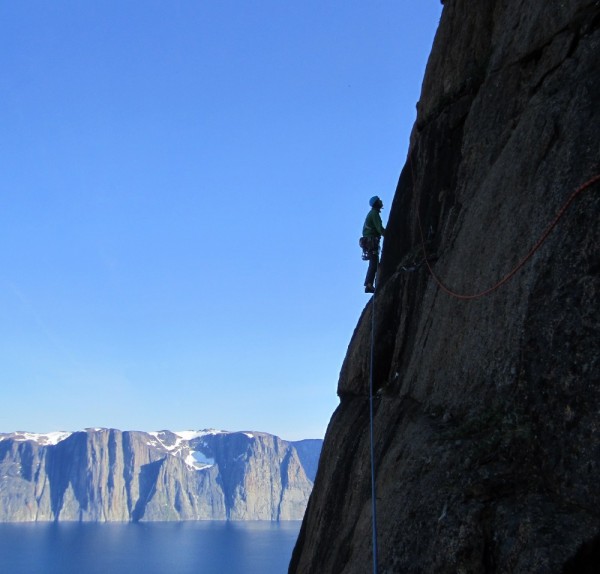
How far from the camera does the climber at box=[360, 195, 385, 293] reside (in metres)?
17.2

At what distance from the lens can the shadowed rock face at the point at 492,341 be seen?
6.23 m

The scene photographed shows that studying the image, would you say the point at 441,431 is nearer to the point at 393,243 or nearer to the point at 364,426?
the point at 364,426

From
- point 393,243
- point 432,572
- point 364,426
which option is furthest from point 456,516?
point 393,243

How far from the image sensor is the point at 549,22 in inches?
372

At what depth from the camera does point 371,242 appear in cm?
1736

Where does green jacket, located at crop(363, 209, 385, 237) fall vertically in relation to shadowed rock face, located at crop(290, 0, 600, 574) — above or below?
above

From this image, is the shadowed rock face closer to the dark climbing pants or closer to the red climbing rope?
the red climbing rope

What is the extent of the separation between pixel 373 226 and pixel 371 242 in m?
0.47

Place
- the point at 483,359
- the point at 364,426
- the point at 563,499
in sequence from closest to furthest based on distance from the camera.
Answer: the point at 563,499 → the point at 483,359 → the point at 364,426

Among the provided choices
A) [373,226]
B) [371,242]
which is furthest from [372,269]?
[373,226]

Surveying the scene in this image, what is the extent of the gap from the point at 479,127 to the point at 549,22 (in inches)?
88.5

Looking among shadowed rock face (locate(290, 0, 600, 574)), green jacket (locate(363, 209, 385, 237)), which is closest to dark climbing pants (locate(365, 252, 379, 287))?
green jacket (locate(363, 209, 385, 237))

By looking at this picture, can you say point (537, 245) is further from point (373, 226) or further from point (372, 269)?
point (373, 226)

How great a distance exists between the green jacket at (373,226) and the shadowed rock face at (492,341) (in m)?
3.39
